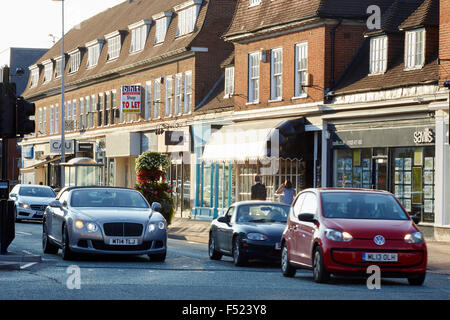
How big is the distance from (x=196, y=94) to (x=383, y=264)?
31408 millimetres

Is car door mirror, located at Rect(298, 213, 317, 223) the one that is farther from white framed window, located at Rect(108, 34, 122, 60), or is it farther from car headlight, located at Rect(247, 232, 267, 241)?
white framed window, located at Rect(108, 34, 122, 60)

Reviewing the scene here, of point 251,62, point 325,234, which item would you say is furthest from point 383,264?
point 251,62

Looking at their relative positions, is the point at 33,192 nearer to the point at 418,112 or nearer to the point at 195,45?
the point at 195,45

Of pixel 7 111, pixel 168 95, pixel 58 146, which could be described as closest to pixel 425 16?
pixel 7 111

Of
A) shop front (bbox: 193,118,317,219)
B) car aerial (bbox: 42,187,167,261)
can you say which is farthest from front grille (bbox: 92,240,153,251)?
shop front (bbox: 193,118,317,219)

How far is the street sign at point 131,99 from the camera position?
171ft

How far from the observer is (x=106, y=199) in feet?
68.9

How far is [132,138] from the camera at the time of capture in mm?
53812

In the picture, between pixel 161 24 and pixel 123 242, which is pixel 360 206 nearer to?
pixel 123 242

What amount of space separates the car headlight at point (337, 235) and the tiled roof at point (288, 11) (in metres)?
19.4

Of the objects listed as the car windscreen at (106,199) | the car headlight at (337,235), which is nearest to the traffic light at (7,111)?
the car windscreen at (106,199)

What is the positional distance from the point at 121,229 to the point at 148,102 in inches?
1306

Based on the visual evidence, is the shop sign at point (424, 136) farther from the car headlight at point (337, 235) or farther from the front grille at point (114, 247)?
the car headlight at point (337, 235)

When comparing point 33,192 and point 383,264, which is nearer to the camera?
point 383,264
